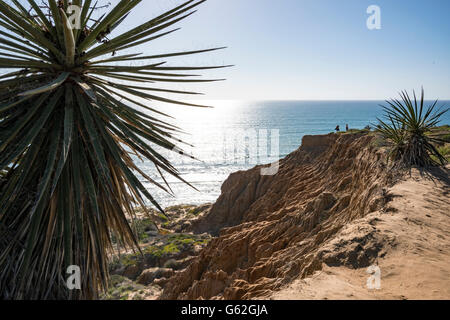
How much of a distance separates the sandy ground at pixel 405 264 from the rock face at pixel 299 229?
0.35 m

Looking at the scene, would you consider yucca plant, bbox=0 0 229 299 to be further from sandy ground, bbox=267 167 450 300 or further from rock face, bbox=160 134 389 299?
rock face, bbox=160 134 389 299

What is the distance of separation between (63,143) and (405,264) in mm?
5010

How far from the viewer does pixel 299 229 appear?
10.1 metres

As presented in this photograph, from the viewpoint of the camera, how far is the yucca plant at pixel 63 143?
2836mm

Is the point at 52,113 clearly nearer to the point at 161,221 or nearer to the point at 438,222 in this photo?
the point at 438,222

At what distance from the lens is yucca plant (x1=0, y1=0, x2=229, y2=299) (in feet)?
9.30

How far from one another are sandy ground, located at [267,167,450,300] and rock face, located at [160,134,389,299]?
0.35 metres

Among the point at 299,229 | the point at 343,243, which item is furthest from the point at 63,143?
the point at 299,229

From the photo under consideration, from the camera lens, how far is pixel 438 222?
18.2 ft

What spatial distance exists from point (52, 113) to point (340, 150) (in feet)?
55.2

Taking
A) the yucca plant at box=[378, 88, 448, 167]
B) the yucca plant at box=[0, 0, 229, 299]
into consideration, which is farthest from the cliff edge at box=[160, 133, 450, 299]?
the yucca plant at box=[0, 0, 229, 299]

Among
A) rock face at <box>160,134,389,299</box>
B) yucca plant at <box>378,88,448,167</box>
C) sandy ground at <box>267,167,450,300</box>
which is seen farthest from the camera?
yucca plant at <box>378,88,448,167</box>
